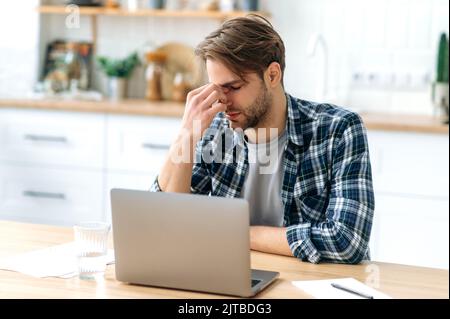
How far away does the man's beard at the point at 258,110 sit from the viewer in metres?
2.21

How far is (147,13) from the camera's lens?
14.3 feet

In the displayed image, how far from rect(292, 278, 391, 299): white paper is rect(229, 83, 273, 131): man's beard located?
615 millimetres

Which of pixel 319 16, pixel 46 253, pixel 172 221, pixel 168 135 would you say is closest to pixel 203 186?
pixel 46 253

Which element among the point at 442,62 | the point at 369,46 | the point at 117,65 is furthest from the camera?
the point at 117,65

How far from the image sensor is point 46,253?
1987 mm

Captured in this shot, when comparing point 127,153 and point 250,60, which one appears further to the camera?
point 127,153

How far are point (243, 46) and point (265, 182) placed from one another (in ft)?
1.37

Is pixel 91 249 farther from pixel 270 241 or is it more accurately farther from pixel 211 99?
pixel 211 99

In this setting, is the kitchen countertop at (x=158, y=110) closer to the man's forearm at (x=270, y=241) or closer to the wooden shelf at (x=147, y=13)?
the wooden shelf at (x=147, y=13)

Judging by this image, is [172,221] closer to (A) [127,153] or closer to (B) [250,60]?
(B) [250,60]

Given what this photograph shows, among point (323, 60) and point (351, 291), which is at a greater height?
point (323, 60)

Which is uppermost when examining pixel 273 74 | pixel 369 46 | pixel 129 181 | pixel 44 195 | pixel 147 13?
pixel 147 13

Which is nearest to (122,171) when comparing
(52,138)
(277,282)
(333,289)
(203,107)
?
(52,138)

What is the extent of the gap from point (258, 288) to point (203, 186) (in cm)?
75
